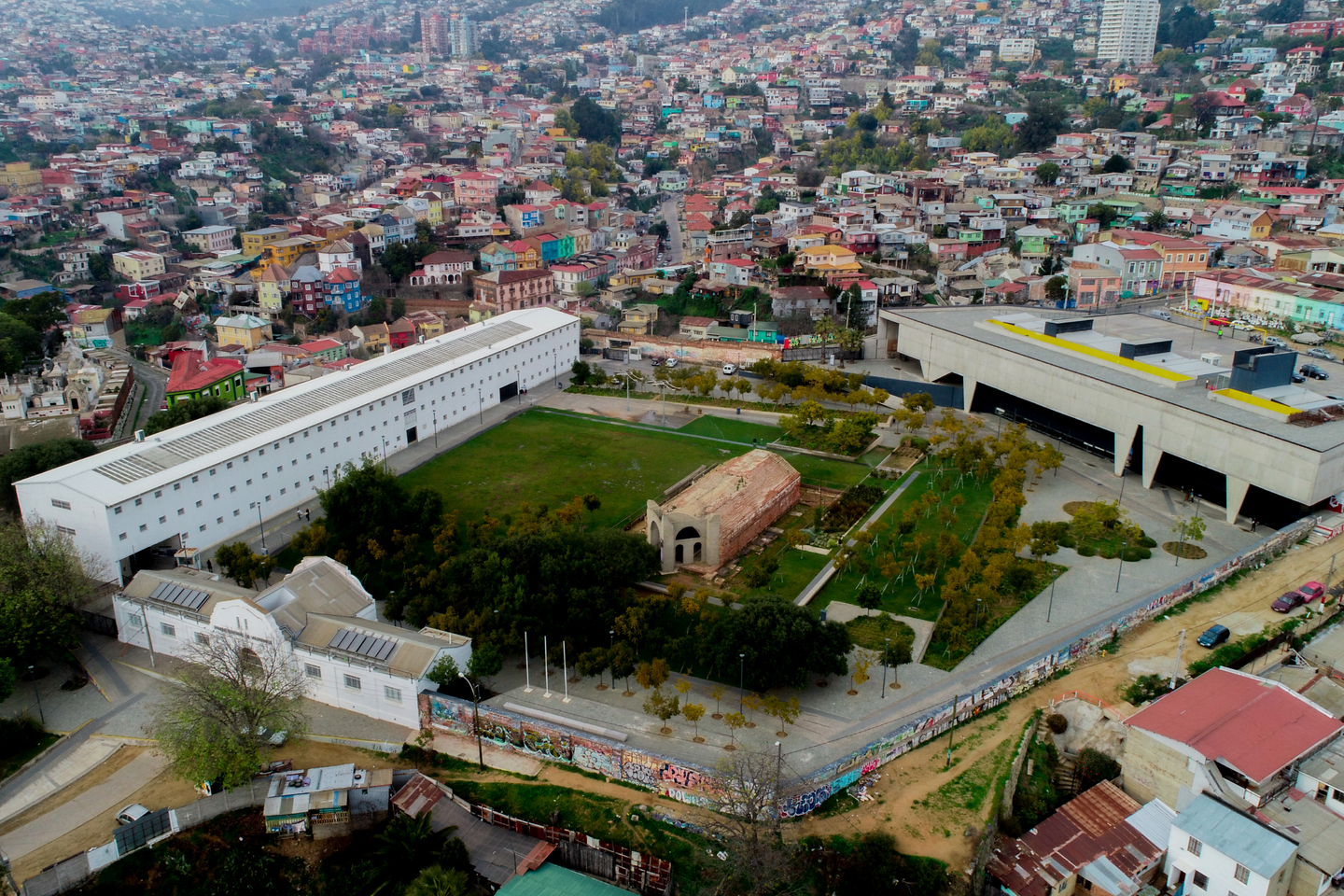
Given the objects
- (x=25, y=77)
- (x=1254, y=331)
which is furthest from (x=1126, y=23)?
(x=25, y=77)

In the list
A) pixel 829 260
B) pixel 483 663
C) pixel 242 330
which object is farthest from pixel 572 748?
pixel 829 260

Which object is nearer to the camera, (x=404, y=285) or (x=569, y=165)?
(x=404, y=285)

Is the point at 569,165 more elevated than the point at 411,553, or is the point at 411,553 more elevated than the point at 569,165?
the point at 569,165

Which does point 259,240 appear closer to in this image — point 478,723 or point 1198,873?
point 478,723

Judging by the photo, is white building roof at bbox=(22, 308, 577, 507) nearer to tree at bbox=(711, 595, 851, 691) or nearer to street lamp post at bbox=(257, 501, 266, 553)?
street lamp post at bbox=(257, 501, 266, 553)

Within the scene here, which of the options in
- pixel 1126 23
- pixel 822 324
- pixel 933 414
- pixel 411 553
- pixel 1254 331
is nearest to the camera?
pixel 411 553

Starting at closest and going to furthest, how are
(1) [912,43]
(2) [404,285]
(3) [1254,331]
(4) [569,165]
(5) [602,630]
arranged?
1. (5) [602,630]
2. (3) [1254,331]
3. (2) [404,285]
4. (4) [569,165]
5. (1) [912,43]

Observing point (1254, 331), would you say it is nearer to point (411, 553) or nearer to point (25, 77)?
point (411, 553)
